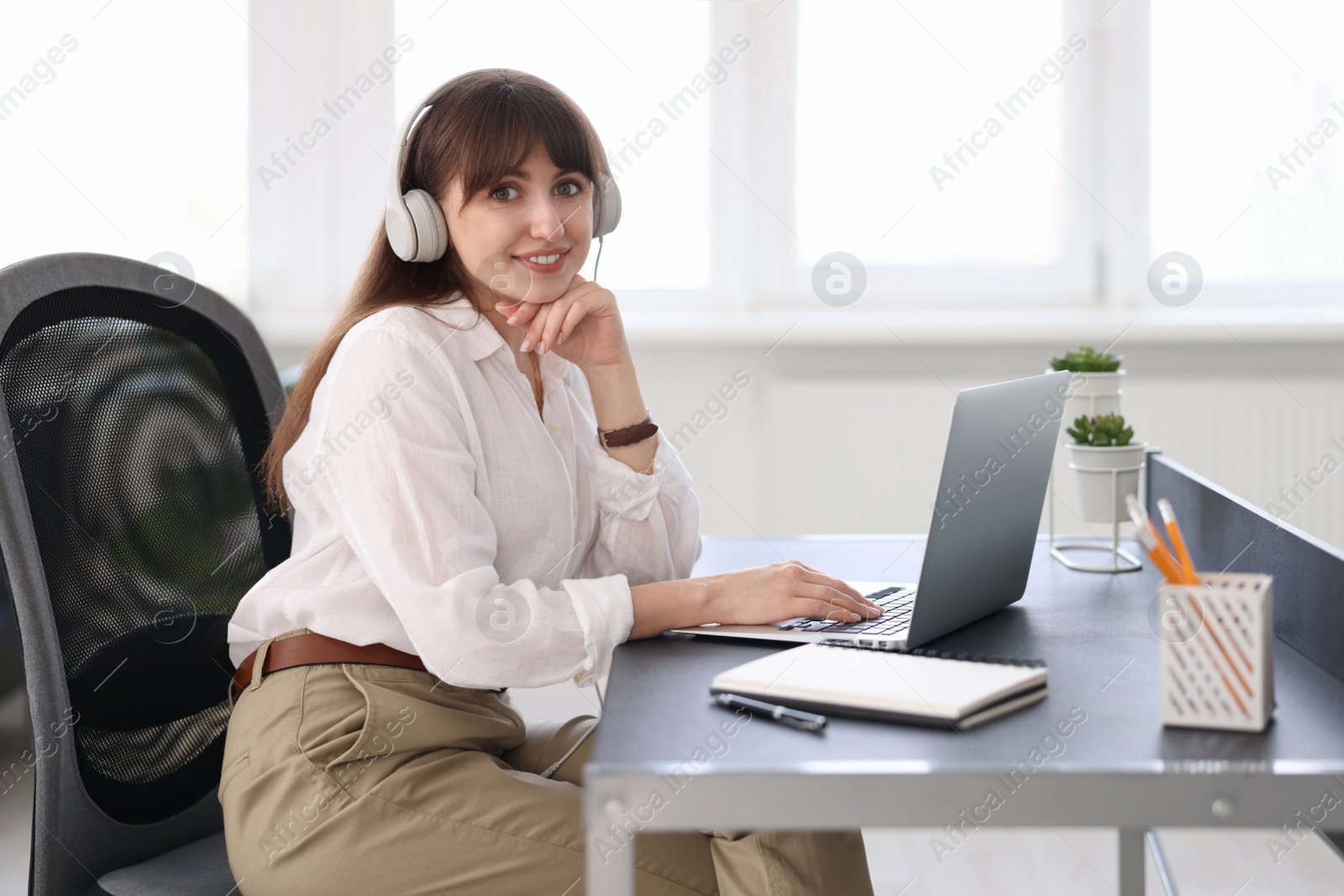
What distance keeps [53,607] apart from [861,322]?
7.46ft

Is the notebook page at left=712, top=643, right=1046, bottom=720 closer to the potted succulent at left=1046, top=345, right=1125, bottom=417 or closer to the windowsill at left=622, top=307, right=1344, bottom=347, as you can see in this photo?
the potted succulent at left=1046, top=345, right=1125, bottom=417

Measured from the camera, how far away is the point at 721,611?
3.50 ft

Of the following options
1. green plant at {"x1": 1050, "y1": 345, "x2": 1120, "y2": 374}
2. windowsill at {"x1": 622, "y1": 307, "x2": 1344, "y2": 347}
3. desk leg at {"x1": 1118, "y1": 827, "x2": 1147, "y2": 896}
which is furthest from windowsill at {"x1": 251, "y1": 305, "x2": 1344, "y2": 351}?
desk leg at {"x1": 1118, "y1": 827, "x2": 1147, "y2": 896}

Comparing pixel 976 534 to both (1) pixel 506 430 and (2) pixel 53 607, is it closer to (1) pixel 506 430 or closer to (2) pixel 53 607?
(1) pixel 506 430

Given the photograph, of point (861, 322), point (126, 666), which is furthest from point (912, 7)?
point (126, 666)

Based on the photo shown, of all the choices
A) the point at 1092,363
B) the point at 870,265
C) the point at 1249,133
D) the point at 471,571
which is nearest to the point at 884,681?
the point at 471,571

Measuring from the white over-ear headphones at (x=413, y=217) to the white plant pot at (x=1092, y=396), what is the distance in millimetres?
736

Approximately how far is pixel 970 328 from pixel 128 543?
2.20 m

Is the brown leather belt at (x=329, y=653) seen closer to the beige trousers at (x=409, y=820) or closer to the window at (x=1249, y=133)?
the beige trousers at (x=409, y=820)

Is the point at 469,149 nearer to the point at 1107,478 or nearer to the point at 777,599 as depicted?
the point at 777,599

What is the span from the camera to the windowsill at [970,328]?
9.48ft

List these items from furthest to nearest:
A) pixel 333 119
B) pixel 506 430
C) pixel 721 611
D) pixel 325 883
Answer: pixel 333 119
pixel 506 430
pixel 721 611
pixel 325 883

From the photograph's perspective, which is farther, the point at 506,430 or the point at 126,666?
the point at 506,430

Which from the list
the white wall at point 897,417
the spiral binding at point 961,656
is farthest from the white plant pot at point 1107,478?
the white wall at point 897,417
